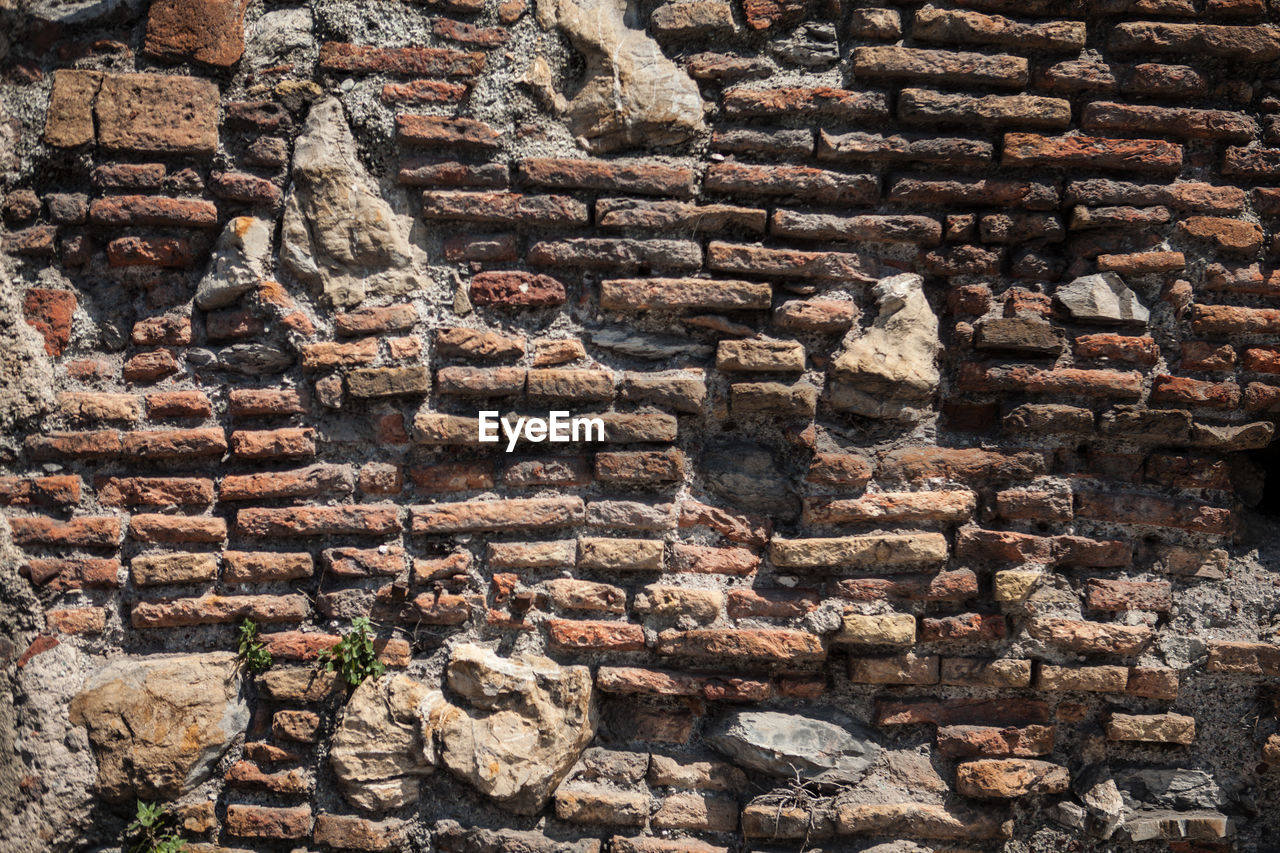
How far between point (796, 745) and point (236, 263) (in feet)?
6.15

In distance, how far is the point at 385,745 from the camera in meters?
2.10

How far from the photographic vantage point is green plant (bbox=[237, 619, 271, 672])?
212cm

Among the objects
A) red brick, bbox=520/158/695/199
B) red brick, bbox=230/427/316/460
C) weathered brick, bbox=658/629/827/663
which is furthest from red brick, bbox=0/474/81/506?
weathered brick, bbox=658/629/827/663

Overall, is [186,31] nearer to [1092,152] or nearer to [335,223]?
[335,223]

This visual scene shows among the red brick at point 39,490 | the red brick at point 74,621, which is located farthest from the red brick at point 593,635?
the red brick at point 39,490

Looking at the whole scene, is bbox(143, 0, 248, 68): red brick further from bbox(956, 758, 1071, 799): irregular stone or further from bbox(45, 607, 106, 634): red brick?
bbox(956, 758, 1071, 799): irregular stone

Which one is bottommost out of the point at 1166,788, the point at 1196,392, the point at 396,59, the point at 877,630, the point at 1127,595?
the point at 1166,788

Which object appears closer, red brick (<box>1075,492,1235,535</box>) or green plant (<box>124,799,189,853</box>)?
green plant (<box>124,799,189,853</box>)

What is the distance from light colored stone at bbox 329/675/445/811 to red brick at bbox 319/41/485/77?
5.14 feet

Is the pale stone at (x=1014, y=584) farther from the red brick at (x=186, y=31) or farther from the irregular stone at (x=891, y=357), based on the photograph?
the red brick at (x=186, y=31)

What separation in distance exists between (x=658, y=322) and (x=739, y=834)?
1.32 metres

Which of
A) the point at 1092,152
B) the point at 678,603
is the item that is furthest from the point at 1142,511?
the point at 678,603

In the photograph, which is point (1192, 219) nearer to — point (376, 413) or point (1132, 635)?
point (1132, 635)

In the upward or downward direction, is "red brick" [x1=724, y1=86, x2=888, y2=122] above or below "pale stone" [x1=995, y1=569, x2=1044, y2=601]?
above
